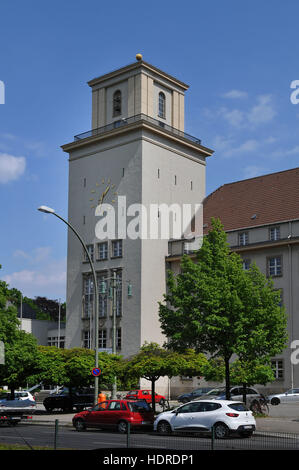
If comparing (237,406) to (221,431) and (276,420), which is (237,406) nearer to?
(221,431)

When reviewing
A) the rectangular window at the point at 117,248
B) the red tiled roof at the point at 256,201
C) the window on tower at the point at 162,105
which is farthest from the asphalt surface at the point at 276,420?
the window on tower at the point at 162,105

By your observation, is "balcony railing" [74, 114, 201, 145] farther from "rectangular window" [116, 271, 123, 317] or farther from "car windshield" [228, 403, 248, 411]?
"car windshield" [228, 403, 248, 411]

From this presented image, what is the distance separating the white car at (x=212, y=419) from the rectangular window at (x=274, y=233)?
1254 inches

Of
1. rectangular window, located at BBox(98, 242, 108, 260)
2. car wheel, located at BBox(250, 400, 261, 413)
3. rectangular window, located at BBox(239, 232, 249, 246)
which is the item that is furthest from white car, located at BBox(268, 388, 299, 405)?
rectangular window, located at BBox(98, 242, 108, 260)

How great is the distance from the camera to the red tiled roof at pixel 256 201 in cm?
5931

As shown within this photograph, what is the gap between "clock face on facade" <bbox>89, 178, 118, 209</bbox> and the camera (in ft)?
209

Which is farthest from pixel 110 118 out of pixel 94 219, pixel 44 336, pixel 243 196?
pixel 44 336

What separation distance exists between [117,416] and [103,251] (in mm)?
36286

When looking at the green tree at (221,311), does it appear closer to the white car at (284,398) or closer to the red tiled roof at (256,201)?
the white car at (284,398)

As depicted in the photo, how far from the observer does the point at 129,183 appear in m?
62.3

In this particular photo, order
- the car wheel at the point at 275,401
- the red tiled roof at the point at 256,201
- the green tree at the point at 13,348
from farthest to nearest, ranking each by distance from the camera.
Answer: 1. the red tiled roof at the point at 256,201
2. the car wheel at the point at 275,401
3. the green tree at the point at 13,348

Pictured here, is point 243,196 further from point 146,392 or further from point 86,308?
point 146,392

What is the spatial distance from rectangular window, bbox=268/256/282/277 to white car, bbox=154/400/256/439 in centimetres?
3048

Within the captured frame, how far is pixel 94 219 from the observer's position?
64625 millimetres
